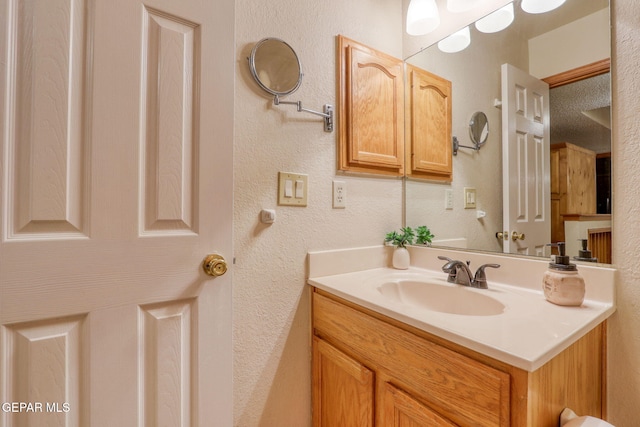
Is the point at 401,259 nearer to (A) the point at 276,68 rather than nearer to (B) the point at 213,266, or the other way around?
(B) the point at 213,266

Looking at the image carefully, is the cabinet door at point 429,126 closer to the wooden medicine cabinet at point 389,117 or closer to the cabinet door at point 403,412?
the wooden medicine cabinet at point 389,117

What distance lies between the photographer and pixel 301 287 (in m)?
1.19

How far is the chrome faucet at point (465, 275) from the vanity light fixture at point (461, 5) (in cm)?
110

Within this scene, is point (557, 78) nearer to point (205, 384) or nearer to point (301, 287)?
point (301, 287)

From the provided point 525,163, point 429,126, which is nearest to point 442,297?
point 525,163

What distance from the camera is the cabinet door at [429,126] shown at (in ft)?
4.60

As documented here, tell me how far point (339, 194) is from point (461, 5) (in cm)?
98

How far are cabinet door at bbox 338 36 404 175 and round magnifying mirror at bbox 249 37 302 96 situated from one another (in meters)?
0.24

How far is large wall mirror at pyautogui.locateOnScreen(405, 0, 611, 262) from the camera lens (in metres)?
0.90

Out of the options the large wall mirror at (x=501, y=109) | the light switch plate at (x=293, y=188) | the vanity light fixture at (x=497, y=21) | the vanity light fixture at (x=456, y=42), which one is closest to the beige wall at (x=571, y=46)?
the large wall mirror at (x=501, y=109)

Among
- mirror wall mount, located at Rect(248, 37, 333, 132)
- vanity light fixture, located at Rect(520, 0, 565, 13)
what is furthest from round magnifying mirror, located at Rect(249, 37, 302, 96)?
vanity light fixture, located at Rect(520, 0, 565, 13)

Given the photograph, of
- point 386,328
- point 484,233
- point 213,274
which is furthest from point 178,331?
point 484,233

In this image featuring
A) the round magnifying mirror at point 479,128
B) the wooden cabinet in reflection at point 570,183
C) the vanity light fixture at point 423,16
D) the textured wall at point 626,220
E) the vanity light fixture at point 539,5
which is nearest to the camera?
the textured wall at point 626,220

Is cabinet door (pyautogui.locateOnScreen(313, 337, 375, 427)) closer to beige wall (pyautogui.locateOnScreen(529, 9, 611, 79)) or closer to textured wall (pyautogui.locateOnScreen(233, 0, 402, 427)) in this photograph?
textured wall (pyautogui.locateOnScreen(233, 0, 402, 427))
